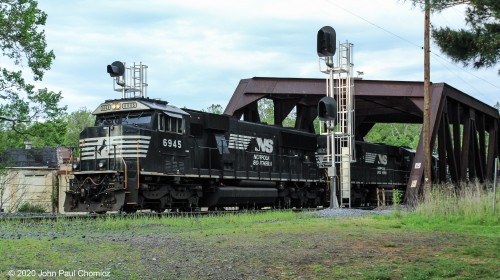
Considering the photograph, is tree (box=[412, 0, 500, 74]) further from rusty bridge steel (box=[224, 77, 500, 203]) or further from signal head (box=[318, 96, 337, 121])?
rusty bridge steel (box=[224, 77, 500, 203])

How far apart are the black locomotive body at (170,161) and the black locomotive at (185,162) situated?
31 millimetres

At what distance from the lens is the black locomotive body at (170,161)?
18797 millimetres

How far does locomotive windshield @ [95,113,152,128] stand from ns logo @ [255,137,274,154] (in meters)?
6.96

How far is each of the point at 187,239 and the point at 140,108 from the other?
9.94 m

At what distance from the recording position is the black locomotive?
61.8 ft

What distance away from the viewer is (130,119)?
19.8m

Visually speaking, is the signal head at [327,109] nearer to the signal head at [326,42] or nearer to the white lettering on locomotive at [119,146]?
the signal head at [326,42]

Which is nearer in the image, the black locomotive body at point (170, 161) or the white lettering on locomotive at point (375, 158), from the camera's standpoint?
the black locomotive body at point (170, 161)

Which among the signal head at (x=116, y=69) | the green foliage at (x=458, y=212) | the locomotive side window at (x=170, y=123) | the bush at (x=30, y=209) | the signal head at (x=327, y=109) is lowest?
the bush at (x=30, y=209)

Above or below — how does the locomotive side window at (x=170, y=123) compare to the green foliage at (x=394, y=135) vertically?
below

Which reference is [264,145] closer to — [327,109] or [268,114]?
[327,109]

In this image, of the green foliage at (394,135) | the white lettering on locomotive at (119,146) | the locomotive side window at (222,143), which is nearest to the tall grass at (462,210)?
the locomotive side window at (222,143)

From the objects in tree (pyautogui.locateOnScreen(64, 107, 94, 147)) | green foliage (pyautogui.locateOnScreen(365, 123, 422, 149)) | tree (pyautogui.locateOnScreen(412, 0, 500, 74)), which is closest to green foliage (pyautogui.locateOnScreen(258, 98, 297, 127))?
green foliage (pyautogui.locateOnScreen(365, 123, 422, 149))

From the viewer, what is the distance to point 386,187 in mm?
36438
